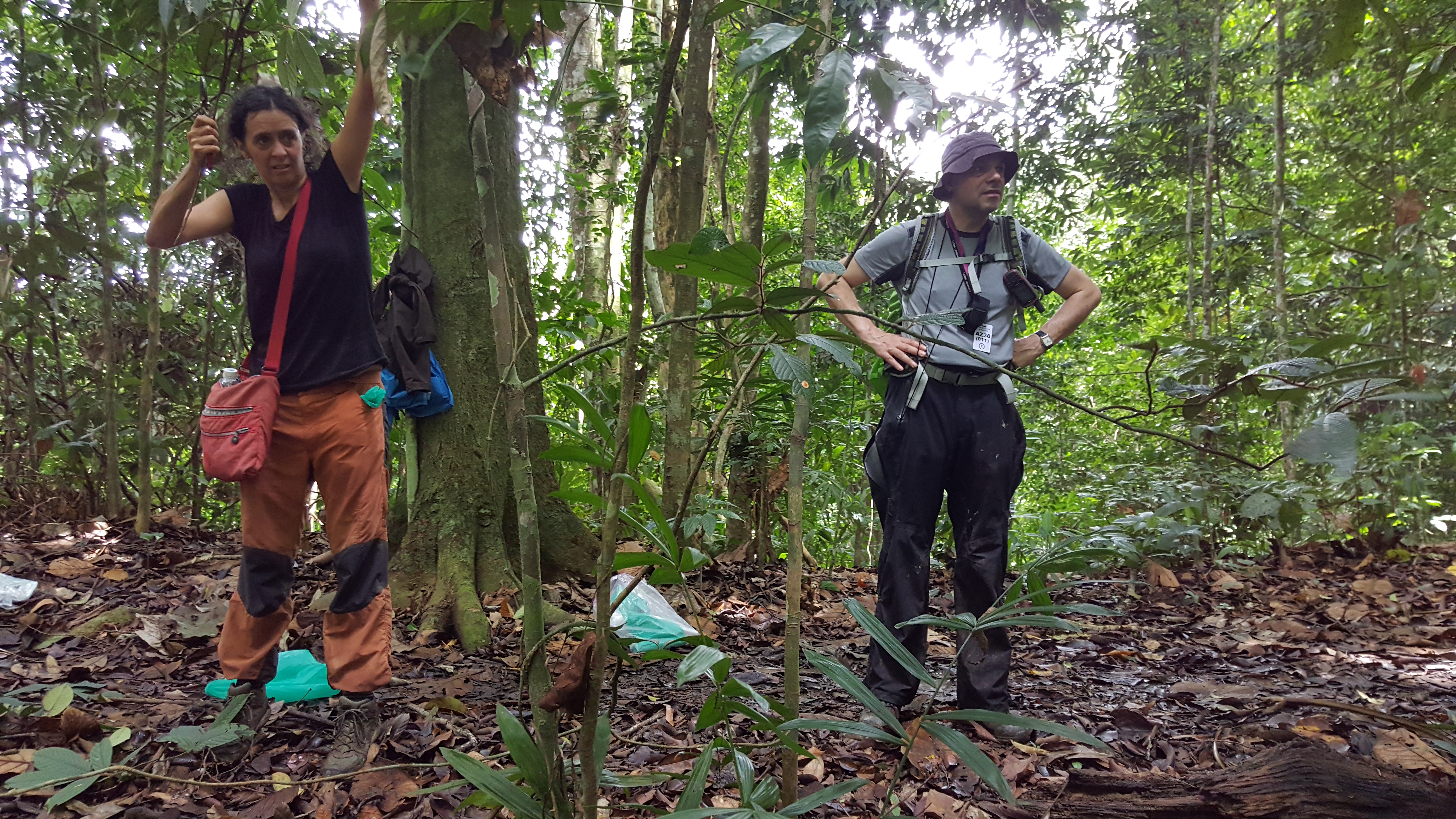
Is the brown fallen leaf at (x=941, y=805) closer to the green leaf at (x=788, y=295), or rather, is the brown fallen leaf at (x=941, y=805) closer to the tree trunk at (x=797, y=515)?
the tree trunk at (x=797, y=515)

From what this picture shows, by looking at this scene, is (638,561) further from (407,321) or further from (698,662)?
(407,321)

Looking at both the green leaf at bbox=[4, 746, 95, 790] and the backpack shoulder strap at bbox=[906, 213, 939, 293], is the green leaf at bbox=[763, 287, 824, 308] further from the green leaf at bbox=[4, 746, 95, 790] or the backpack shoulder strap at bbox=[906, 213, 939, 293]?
the backpack shoulder strap at bbox=[906, 213, 939, 293]

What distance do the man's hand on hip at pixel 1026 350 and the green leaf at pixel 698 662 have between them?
184cm

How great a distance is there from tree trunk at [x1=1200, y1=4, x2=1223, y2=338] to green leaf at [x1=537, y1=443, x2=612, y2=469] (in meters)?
6.86

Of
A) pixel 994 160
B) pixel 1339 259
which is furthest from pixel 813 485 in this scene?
pixel 1339 259

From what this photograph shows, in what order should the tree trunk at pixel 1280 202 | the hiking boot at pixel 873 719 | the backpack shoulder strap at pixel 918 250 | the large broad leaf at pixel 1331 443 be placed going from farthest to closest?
1. the tree trunk at pixel 1280 202
2. the backpack shoulder strap at pixel 918 250
3. the hiking boot at pixel 873 719
4. the large broad leaf at pixel 1331 443

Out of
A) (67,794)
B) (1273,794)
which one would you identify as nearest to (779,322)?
(1273,794)

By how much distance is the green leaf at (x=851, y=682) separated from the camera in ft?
3.38

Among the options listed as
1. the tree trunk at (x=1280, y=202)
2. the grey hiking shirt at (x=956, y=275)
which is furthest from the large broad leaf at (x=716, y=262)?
the tree trunk at (x=1280, y=202)

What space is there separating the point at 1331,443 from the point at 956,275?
172cm

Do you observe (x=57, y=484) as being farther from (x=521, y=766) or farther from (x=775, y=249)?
(x=775, y=249)

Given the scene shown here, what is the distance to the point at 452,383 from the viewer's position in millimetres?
3312

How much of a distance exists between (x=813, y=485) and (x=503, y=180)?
102 inches

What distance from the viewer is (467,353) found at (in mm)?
3373
